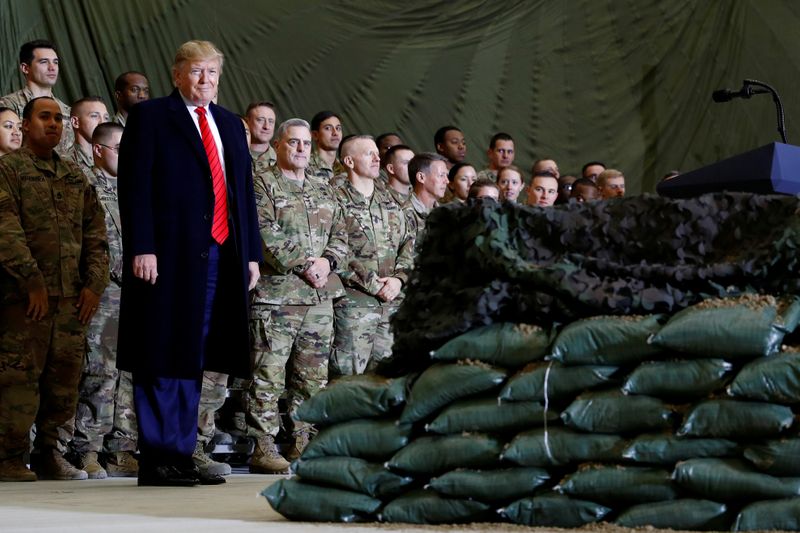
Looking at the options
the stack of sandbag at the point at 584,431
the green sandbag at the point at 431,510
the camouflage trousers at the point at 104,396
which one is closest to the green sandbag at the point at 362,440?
the stack of sandbag at the point at 584,431

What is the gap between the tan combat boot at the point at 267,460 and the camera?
485 cm

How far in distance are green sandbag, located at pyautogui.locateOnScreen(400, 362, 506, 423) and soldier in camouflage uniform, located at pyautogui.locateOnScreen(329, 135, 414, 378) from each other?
2934 millimetres

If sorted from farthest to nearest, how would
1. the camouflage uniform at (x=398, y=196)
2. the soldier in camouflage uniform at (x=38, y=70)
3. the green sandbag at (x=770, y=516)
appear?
the camouflage uniform at (x=398, y=196), the soldier in camouflage uniform at (x=38, y=70), the green sandbag at (x=770, y=516)

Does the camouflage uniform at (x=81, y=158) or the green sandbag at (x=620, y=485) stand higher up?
the camouflage uniform at (x=81, y=158)

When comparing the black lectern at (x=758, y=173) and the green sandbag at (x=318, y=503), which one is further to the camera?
the black lectern at (x=758, y=173)

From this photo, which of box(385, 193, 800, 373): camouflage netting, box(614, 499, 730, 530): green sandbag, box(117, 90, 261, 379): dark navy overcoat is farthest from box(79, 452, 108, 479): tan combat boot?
box(614, 499, 730, 530): green sandbag

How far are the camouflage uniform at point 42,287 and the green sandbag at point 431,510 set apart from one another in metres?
2.50

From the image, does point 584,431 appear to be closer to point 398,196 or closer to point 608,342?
point 608,342

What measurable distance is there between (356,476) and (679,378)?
712 mm

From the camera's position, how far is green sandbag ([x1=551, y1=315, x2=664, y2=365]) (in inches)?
94.7

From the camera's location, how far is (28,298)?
4.65 metres

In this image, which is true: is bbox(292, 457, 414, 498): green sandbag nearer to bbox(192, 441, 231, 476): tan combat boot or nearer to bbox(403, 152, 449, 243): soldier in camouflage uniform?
bbox(192, 441, 231, 476): tan combat boot

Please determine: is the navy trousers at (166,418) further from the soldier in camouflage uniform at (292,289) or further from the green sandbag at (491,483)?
the green sandbag at (491,483)

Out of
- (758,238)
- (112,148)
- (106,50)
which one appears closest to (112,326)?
(112,148)
